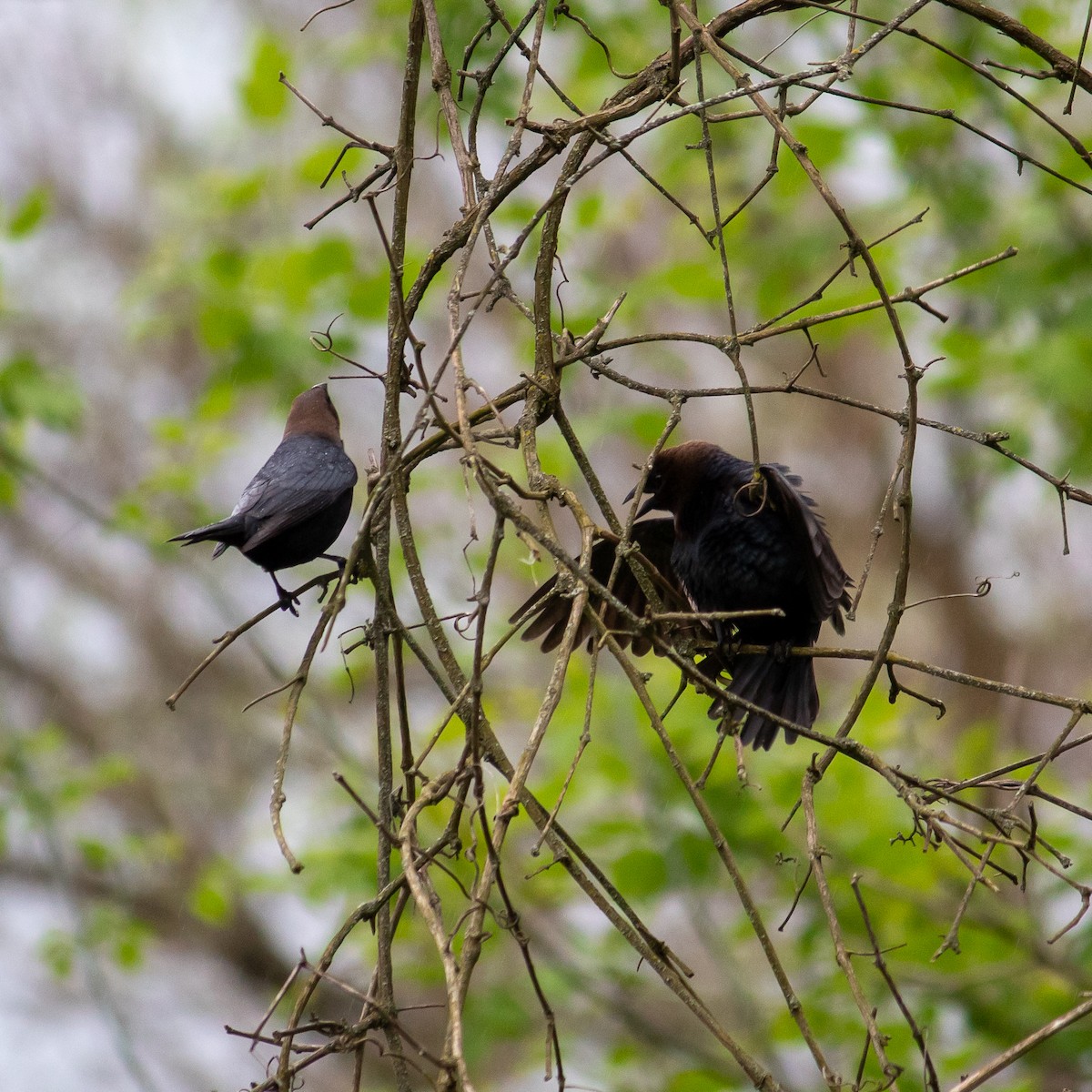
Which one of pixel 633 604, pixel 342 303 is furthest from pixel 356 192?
pixel 342 303

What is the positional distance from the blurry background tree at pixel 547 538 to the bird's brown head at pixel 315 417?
22cm

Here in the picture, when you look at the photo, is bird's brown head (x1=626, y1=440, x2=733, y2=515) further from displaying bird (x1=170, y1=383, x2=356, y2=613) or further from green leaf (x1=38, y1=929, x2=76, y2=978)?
green leaf (x1=38, y1=929, x2=76, y2=978)

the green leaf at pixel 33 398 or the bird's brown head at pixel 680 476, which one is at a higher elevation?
the green leaf at pixel 33 398

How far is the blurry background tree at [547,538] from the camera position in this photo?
7.57ft

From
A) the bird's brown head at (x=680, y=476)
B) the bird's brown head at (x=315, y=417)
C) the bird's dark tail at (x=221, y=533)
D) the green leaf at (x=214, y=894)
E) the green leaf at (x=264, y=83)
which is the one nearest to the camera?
the bird's dark tail at (x=221, y=533)

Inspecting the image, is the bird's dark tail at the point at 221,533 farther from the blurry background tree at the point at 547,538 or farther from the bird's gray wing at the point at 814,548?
the bird's gray wing at the point at 814,548

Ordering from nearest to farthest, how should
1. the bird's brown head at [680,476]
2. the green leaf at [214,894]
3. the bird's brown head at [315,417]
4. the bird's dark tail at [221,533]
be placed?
the bird's dark tail at [221,533]
the bird's brown head at [315,417]
the bird's brown head at [680,476]
the green leaf at [214,894]

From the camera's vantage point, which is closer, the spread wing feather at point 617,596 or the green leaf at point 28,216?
the spread wing feather at point 617,596

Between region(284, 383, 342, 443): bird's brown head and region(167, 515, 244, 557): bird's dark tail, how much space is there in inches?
17.1

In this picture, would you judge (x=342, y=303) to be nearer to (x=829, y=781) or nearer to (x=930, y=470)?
(x=829, y=781)

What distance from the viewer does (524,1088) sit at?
10156 millimetres

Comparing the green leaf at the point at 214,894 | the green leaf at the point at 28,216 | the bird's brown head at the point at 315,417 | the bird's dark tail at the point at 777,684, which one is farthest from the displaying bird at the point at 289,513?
the green leaf at the point at 214,894

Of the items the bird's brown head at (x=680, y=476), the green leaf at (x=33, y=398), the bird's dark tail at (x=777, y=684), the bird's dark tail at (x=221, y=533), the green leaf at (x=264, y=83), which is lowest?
the bird's dark tail at (x=221, y=533)

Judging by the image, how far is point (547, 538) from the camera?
2.03m
